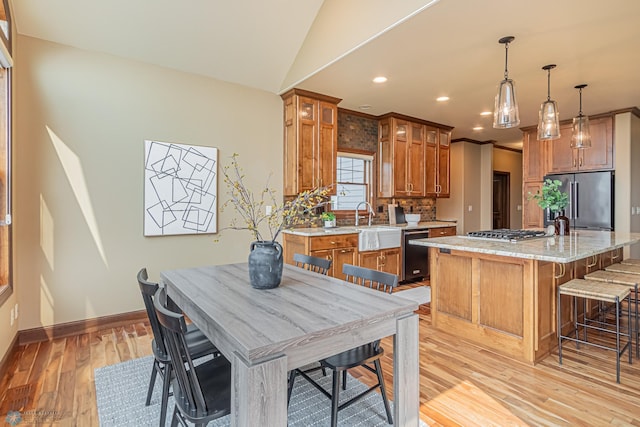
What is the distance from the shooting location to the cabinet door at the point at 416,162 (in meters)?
5.55

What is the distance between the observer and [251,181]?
4.20 metres

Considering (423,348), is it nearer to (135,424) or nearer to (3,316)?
(135,424)

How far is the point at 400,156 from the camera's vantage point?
5.43 metres

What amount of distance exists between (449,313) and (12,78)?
418 cm

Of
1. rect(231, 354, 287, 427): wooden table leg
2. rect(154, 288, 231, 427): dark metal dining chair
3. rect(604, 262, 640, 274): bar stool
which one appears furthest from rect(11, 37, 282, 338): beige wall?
rect(604, 262, 640, 274): bar stool

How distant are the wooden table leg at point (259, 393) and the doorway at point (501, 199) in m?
8.34

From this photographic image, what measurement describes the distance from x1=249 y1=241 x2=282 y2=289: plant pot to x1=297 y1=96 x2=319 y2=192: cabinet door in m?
2.47

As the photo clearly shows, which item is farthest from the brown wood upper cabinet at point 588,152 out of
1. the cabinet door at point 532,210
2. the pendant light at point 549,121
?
the pendant light at point 549,121

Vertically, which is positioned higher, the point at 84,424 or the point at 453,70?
the point at 453,70

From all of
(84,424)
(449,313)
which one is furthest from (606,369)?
(84,424)

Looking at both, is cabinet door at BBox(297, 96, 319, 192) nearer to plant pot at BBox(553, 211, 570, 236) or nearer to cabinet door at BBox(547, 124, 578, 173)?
plant pot at BBox(553, 211, 570, 236)

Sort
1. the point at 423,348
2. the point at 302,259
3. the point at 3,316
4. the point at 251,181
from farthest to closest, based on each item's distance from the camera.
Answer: the point at 251,181 < the point at 423,348 < the point at 302,259 < the point at 3,316

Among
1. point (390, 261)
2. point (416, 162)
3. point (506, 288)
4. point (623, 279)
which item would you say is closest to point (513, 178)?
point (416, 162)

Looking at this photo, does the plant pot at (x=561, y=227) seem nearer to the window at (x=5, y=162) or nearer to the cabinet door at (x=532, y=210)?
the cabinet door at (x=532, y=210)
